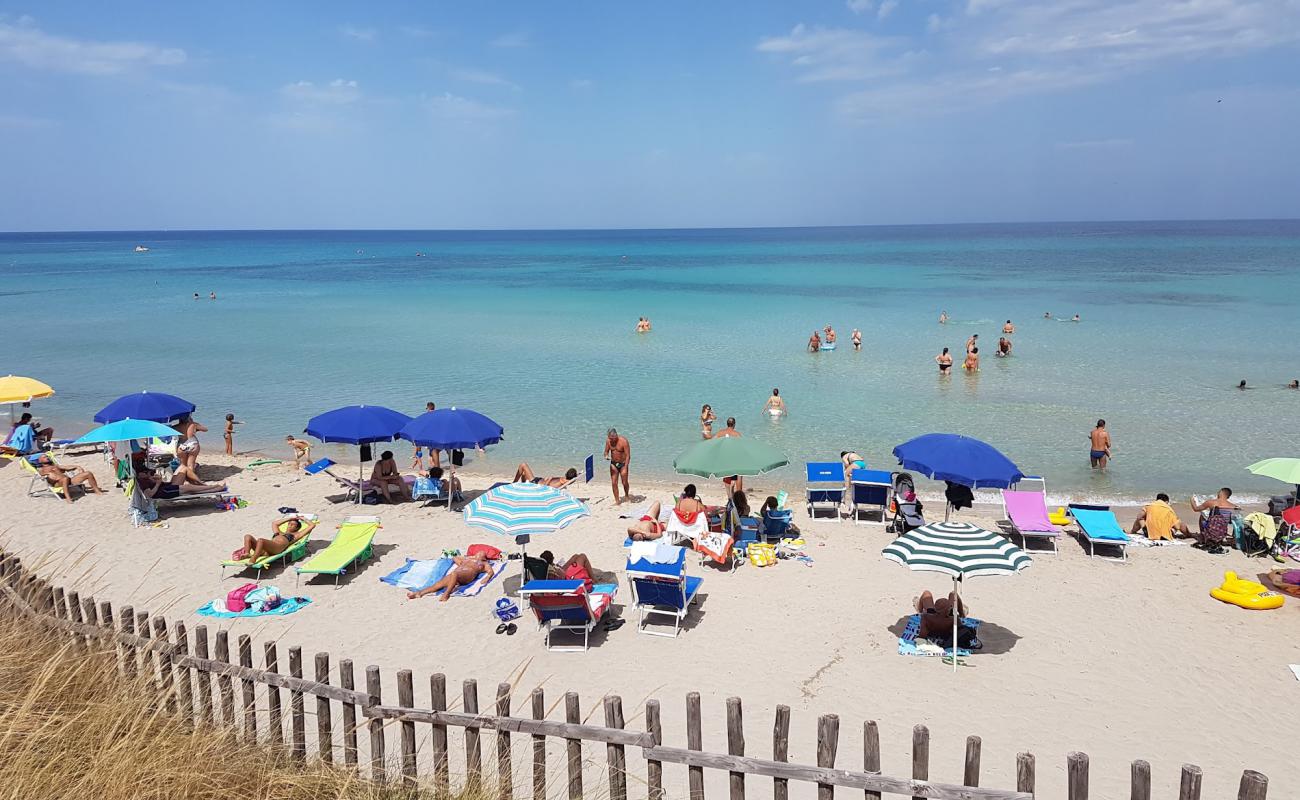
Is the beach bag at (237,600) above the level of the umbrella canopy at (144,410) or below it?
below

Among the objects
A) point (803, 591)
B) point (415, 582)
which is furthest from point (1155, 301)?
point (415, 582)

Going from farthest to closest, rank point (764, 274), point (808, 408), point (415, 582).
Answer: point (764, 274) < point (808, 408) < point (415, 582)

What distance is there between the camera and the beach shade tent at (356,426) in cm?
1320

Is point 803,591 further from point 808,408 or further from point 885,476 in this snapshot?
point 808,408

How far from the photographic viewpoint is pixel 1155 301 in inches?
1850

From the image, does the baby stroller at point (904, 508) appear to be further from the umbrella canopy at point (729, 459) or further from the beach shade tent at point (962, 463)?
the umbrella canopy at point (729, 459)

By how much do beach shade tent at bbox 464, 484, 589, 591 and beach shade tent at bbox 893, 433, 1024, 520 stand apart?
4.72 meters

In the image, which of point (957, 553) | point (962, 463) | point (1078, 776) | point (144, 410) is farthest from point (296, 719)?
point (144, 410)

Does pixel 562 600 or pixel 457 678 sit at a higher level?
pixel 562 600

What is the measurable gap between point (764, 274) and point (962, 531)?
7321 centimetres

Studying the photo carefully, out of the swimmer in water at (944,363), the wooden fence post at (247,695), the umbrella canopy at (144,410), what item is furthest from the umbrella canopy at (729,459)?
the swimmer in water at (944,363)

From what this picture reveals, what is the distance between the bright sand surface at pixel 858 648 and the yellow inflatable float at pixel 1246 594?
0.14 metres

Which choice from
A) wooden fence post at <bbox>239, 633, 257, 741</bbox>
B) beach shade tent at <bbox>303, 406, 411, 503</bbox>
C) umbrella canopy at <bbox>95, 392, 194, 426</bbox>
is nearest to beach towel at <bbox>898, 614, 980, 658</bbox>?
wooden fence post at <bbox>239, 633, 257, 741</bbox>

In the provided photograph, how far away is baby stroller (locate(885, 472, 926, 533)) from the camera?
40.6ft
